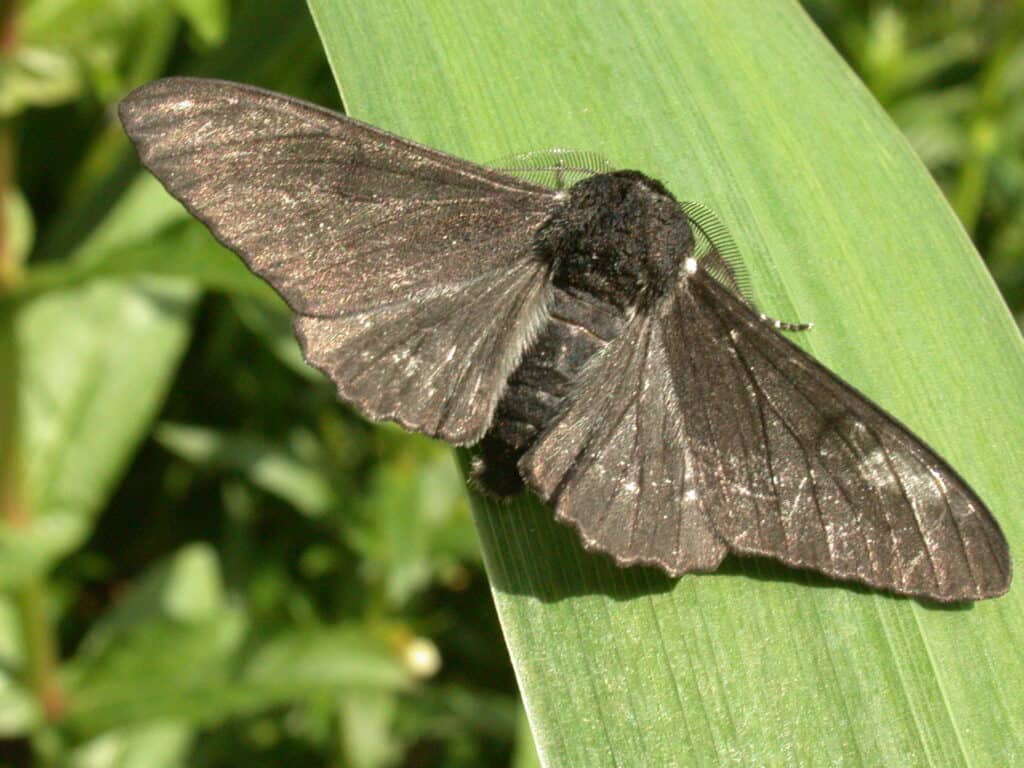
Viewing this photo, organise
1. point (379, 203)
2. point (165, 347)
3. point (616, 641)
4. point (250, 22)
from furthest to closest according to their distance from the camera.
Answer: point (165, 347)
point (250, 22)
point (379, 203)
point (616, 641)

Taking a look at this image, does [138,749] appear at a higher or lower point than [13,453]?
lower

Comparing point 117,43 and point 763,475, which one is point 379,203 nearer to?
point 763,475

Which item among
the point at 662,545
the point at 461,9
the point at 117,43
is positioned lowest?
the point at 117,43

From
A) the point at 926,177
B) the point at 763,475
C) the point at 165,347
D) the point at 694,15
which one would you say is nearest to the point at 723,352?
the point at 763,475

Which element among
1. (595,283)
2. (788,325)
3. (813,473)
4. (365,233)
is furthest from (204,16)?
(813,473)

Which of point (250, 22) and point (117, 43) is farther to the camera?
point (117, 43)

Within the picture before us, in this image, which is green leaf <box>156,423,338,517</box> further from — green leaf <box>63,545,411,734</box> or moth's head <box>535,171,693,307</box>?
moth's head <box>535,171,693,307</box>

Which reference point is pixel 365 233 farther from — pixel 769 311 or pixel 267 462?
pixel 267 462
